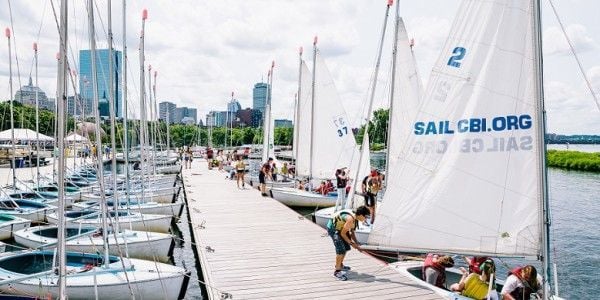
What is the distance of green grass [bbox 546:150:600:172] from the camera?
61.5 m

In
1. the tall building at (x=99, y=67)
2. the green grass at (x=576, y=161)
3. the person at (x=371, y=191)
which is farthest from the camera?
the green grass at (x=576, y=161)

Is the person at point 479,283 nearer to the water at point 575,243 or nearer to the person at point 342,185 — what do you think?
the water at point 575,243

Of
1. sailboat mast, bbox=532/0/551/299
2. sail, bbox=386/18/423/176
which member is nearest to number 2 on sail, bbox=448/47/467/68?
sailboat mast, bbox=532/0/551/299

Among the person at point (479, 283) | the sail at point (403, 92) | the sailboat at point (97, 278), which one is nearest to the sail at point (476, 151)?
the person at point (479, 283)

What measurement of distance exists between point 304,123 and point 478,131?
1772 cm

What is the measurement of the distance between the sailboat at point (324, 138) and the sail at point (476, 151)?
567 inches

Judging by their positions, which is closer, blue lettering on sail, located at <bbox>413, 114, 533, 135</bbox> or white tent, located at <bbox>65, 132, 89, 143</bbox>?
blue lettering on sail, located at <bbox>413, 114, 533, 135</bbox>

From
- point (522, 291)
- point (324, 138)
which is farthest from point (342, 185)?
point (522, 291)

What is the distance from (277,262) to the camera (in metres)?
11.5

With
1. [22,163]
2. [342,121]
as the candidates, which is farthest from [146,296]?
[22,163]

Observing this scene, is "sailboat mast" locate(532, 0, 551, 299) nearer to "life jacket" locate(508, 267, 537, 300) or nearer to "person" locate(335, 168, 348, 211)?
"life jacket" locate(508, 267, 537, 300)

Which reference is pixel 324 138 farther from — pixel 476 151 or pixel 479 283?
pixel 476 151

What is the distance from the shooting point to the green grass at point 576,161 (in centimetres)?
6155

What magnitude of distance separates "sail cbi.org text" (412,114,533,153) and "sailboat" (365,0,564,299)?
0.05 ft
